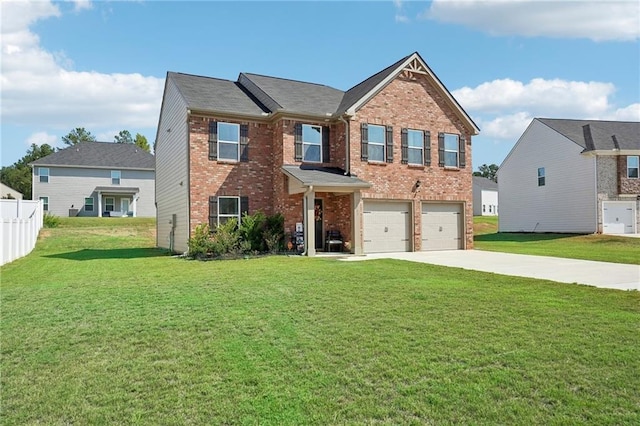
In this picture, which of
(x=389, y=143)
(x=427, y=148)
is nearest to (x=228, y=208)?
(x=389, y=143)

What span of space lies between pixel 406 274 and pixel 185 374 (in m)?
7.07

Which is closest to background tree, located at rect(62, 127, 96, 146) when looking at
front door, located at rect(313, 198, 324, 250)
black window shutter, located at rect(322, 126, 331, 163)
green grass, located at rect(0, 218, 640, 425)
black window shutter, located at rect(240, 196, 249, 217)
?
black window shutter, located at rect(240, 196, 249, 217)

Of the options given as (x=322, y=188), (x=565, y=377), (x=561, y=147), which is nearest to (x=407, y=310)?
(x=565, y=377)

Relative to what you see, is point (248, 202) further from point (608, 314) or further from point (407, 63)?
point (608, 314)

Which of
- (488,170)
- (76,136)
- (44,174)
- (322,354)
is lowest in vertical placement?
(322,354)

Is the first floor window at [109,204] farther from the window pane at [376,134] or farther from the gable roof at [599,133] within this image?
the gable roof at [599,133]

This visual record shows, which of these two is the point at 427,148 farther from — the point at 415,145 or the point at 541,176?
the point at 541,176

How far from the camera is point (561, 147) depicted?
2997 centimetres

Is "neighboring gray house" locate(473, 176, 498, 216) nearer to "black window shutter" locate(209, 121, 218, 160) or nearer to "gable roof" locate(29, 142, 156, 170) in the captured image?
"gable roof" locate(29, 142, 156, 170)

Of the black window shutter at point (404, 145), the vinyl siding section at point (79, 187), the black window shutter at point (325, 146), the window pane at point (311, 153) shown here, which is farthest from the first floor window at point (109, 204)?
the black window shutter at point (404, 145)

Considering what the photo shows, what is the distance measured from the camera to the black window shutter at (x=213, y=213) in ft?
56.0

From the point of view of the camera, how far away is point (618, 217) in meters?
28.2

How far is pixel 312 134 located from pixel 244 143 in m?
2.88

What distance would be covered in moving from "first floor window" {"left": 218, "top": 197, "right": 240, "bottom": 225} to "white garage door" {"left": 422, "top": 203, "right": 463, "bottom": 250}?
821cm
